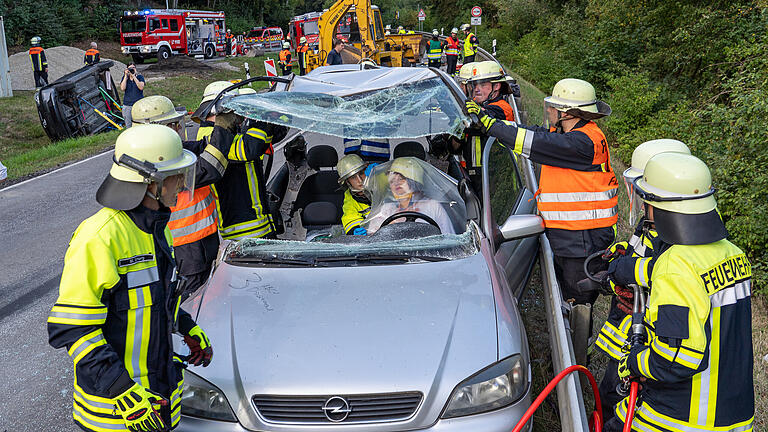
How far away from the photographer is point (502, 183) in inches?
194

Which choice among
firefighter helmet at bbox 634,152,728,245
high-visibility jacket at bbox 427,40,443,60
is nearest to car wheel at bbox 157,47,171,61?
high-visibility jacket at bbox 427,40,443,60

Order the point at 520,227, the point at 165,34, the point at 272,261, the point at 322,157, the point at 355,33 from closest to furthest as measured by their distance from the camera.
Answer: the point at 272,261 < the point at 520,227 < the point at 322,157 < the point at 355,33 < the point at 165,34

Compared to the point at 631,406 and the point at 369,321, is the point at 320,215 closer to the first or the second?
the point at 369,321

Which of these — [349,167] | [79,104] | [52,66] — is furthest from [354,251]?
[52,66]

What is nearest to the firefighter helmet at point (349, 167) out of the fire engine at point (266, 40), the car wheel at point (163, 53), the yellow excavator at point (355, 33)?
the yellow excavator at point (355, 33)

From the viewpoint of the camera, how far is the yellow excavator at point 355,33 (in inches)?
747

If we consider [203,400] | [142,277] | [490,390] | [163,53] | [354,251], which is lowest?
[163,53]

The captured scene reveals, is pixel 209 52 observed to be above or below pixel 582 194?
below

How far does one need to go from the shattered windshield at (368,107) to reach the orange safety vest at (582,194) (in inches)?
29.6

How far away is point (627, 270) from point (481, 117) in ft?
5.75

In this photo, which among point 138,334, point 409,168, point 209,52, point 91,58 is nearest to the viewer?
point 138,334

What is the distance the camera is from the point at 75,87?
43.6ft

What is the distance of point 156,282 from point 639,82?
1148 cm

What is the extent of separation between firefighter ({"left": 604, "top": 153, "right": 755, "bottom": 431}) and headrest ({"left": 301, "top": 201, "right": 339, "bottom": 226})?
273cm
